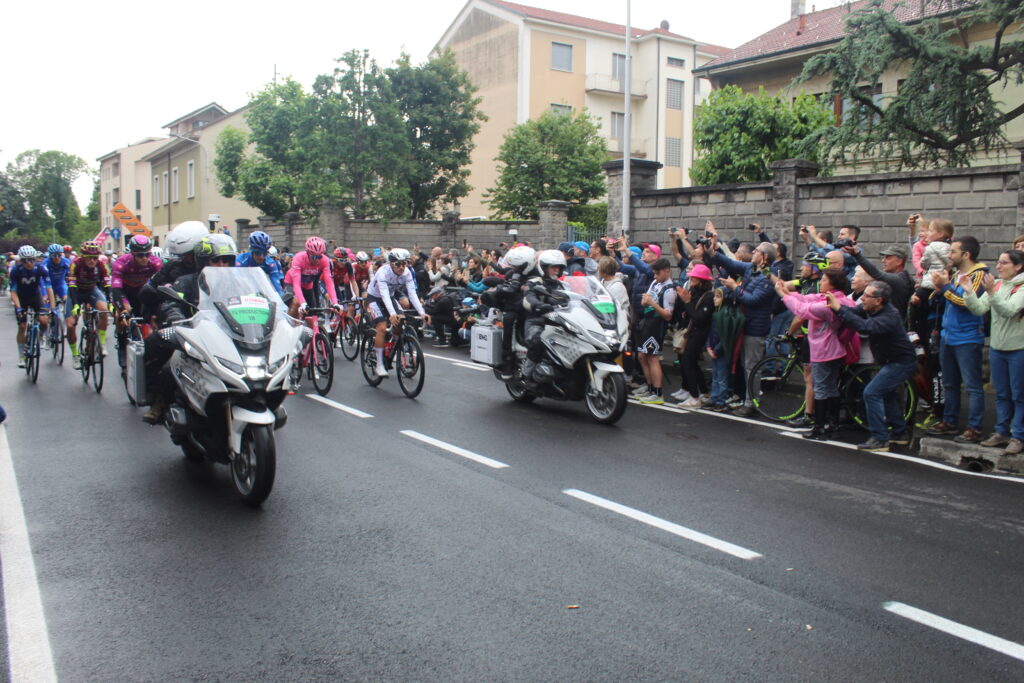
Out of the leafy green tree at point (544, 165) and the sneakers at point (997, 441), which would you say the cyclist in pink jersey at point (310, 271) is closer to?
the sneakers at point (997, 441)

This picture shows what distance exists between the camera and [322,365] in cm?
1148

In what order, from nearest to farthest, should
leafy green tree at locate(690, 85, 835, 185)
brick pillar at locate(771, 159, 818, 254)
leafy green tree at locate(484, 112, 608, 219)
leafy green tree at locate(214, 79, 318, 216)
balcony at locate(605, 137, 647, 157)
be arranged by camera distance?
1. brick pillar at locate(771, 159, 818, 254)
2. leafy green tree at locate(690, 85, 835, 185)
3. leafy green tree at locate(484, 112, 608, 219)
4. leafy green tree at locate(214, 79, 318, 216)
5. balcony at locate(605, 137, 647, 157)

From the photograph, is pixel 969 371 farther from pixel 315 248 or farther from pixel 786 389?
pixel 315 248

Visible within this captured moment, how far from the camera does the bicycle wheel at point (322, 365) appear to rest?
11337 millimetres

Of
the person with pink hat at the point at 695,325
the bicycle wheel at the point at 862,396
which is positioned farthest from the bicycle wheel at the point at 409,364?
the bicycle wheel at the point at 862,396

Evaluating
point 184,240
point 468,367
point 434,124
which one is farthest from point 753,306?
point 434,124

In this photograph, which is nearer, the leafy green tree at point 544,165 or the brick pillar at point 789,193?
the brick pillar at point 789,193

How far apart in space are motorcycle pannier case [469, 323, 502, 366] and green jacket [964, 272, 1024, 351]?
200 inches

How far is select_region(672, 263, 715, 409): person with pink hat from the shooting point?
10.4 m

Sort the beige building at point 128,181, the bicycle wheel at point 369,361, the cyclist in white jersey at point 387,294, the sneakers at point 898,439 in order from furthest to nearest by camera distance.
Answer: the beige building at point 128,181, the bicycle wheel at point 369,361, the cyclist in white jersey at point 387,294, the sneakers at point 898,439

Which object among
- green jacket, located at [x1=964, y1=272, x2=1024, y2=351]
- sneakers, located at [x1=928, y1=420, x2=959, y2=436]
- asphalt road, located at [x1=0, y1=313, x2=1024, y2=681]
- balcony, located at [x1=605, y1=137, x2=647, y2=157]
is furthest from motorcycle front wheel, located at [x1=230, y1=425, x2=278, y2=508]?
balcony, located at [x1=605, y1=137, x2=647, y2=157]

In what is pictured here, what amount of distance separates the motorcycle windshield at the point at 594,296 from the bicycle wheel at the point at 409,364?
7.00 feet

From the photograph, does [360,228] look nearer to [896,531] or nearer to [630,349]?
[630,349]

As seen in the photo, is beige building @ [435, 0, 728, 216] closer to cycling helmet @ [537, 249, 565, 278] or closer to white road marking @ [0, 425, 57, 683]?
cycling helmet @ [537, 249, 565, 278]
